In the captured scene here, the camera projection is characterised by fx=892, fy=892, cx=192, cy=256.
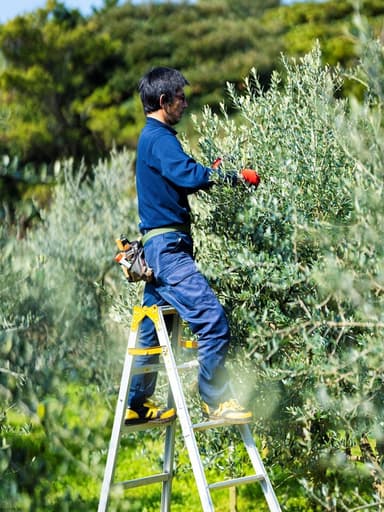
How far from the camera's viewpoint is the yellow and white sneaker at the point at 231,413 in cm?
476

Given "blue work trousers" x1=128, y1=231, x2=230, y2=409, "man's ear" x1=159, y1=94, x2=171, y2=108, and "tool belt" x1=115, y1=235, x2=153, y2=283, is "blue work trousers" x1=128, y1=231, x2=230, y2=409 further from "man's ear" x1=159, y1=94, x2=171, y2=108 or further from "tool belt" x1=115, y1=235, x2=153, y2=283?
"man's ear" x1=159, y1=94, x2=171, y2=108

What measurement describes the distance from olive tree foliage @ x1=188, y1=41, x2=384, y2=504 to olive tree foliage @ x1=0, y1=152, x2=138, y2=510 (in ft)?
3.22

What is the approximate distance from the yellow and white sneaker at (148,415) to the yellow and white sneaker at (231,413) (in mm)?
427

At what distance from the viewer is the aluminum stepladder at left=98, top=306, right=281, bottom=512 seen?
Result: 4.65 metres

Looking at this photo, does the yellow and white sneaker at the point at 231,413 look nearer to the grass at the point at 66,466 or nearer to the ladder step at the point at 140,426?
the ladder step at the point at 140,426

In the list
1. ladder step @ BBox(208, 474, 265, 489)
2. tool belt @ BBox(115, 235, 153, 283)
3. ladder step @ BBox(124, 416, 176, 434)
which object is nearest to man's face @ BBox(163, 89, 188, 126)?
A: tool belt @ BBox(115, 235, 153, 283)

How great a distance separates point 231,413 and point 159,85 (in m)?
1.91

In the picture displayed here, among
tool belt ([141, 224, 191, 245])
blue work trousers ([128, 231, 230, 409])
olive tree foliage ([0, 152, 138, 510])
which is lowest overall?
olive tree foliage ([0, 152, 138, 510])

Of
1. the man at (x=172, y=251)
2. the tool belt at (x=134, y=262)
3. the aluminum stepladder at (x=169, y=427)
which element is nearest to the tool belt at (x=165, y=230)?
the man at (x=172, y=251)

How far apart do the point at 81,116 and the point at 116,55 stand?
3.01 m

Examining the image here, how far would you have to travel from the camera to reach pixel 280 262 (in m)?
4.53

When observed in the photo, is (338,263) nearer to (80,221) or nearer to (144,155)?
(144,155)

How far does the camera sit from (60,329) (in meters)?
9.32

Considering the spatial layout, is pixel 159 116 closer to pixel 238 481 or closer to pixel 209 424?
pixel 209 424
